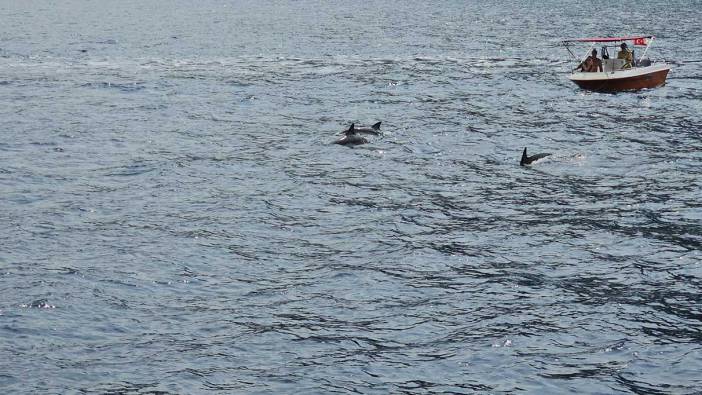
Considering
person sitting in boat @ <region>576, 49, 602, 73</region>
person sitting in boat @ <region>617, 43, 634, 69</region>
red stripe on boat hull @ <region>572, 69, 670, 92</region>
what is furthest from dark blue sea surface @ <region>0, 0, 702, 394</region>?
person sitting in boat @ <region>617, 43, 634, 69</region>

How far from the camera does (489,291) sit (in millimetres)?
23500

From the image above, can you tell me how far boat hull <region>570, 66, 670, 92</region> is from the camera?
54.4 meters

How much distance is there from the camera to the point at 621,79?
54656 millimetres

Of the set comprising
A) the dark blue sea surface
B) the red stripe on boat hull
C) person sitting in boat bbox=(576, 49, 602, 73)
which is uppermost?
person sitting in boat bbox=(576, 49, 602, 73)

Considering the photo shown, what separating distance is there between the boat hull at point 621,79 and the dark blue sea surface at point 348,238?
2.46 feet

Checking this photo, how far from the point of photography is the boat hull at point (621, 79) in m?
54.4

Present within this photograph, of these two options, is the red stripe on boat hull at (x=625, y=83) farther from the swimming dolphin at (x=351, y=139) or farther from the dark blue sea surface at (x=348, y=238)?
the swimming dolphin at (x=351, y=139)

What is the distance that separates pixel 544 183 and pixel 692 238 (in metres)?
7.30

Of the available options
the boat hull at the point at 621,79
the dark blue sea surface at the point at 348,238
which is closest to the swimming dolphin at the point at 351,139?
the dark blue sea surface at the point at 348,238

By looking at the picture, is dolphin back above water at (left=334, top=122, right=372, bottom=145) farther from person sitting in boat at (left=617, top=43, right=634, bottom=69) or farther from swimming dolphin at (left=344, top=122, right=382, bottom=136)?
person sitting in boat at (left=617, top=43, right=634, bottom=69)

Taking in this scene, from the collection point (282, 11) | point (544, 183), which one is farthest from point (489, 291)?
point (282, 11)

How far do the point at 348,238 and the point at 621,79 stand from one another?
31785 millimetres

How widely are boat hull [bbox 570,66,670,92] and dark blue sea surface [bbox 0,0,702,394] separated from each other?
0.75m

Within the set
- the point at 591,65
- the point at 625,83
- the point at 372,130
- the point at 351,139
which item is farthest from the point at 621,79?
the point at 351,139
